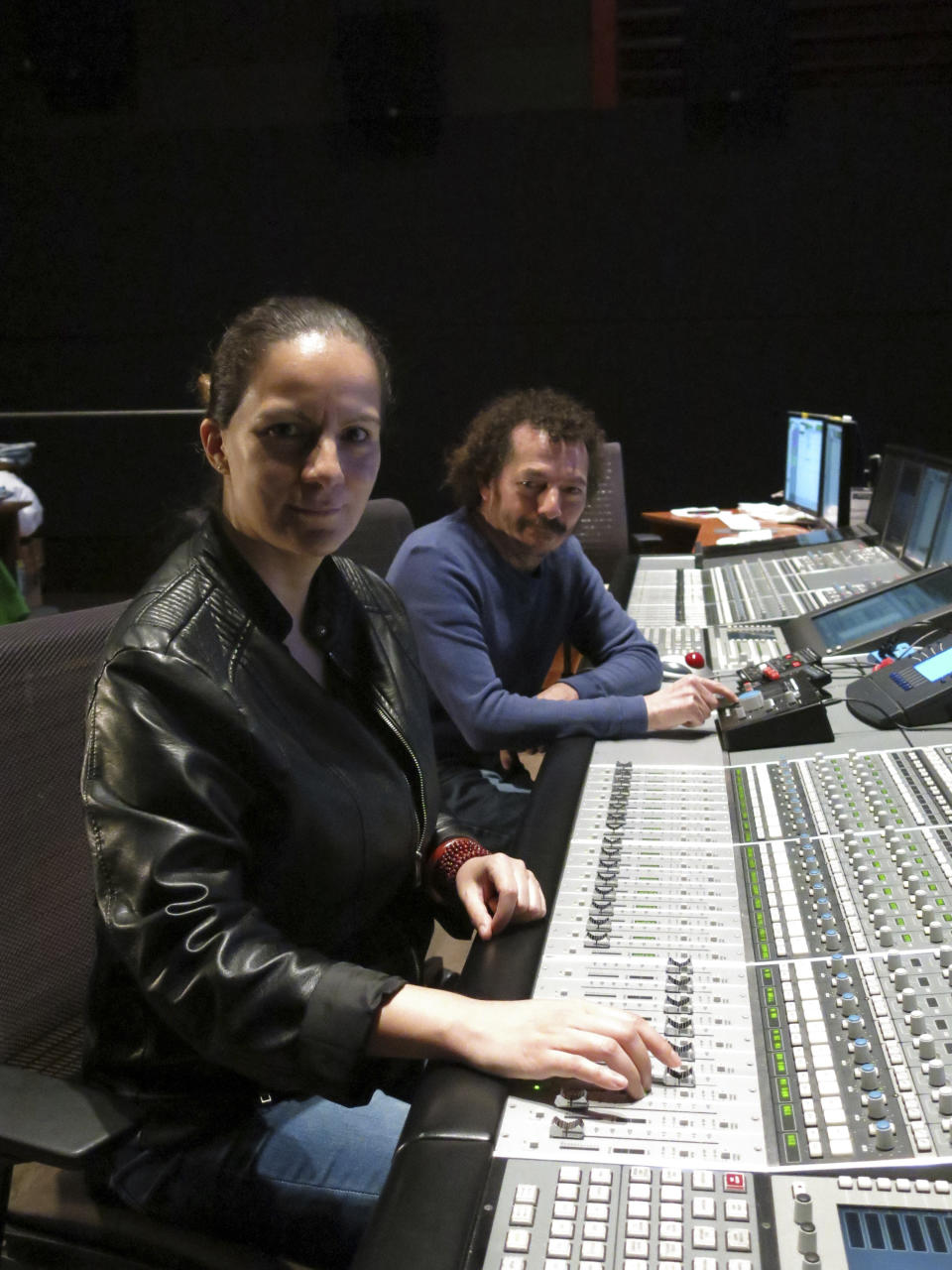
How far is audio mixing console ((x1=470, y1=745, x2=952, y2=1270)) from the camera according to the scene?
2.18 ft

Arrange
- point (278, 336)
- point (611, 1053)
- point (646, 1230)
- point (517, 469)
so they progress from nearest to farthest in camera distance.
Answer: point (646, 1230), point (611, 1053), point (278, 336), point (517, 469)

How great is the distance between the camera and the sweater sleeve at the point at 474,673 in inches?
70.9

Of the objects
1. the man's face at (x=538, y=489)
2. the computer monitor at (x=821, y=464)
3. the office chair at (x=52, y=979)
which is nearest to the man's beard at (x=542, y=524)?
the man's face at (x=538, y=489)

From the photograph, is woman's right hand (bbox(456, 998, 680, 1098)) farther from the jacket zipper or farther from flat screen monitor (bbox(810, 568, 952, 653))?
flat screen monitor (bbox(810, 568, 952, 653))

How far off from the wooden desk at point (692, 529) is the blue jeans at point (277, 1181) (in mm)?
3206

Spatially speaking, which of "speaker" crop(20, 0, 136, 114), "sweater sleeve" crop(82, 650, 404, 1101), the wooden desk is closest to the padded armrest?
"sweater sleeve" crop(82, 650, 404, 1101)

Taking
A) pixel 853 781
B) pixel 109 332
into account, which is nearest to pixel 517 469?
pixel 853 781

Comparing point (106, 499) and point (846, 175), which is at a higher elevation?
point (846, 175)

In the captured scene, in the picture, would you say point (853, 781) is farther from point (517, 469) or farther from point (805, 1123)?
point (517, 469)

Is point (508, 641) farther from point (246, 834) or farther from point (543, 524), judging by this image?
point (246, 834)

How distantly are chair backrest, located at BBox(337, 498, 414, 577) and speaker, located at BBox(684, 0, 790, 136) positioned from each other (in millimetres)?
3705

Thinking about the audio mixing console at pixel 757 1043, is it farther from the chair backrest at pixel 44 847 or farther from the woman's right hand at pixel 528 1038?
the chair backrest at pixel 44 847

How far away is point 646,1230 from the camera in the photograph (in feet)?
2.17

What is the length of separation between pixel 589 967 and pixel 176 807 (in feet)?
Result: 1.29
